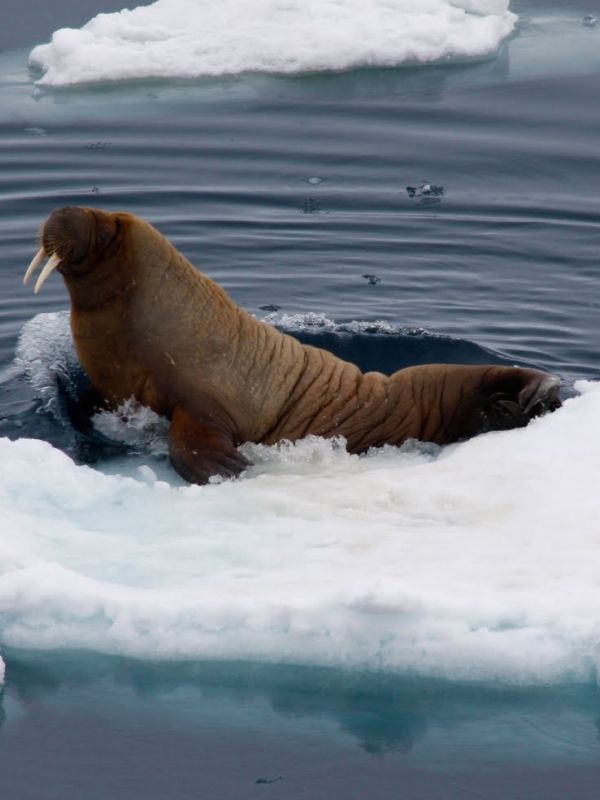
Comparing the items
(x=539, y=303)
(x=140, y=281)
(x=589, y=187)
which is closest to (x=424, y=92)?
(x=589, y=187)

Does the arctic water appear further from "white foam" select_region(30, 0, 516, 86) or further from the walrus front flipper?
the walrus front flipper

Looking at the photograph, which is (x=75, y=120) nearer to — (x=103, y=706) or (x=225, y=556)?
(x=225, y=556)

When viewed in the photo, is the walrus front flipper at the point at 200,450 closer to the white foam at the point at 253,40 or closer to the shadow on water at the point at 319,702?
the shadow on water at the point at 319,702

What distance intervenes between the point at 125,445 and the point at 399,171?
638 cm

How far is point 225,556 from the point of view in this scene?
253 inches

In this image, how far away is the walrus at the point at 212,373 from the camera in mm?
8148

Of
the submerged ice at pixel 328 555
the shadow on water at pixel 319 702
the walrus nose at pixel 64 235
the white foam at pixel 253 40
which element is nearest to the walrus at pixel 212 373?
the walrus nose at pixel 64 235

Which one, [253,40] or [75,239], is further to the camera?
[253,40]

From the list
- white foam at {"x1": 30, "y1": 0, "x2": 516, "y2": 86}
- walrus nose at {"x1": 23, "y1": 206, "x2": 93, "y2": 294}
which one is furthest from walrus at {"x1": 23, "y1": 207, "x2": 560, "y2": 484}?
white foam at {"x1": 30, "y1": 0, "x2": 516, "y2": 86}

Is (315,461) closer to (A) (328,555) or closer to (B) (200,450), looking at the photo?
(B) (200,450)

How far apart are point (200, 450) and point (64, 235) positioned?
1408mm

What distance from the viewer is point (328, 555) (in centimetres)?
645

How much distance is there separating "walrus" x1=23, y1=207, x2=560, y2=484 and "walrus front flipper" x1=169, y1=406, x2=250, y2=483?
0.01 meters

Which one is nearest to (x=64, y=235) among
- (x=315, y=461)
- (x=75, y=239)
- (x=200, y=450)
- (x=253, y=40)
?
(x=75, y=239)
